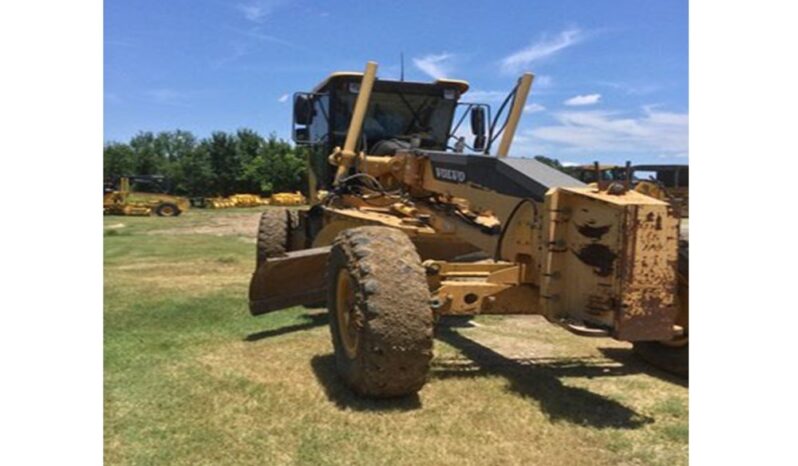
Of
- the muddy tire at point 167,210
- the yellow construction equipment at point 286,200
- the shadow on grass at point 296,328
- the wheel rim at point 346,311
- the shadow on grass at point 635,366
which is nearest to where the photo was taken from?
the wheel rim at point 346,311

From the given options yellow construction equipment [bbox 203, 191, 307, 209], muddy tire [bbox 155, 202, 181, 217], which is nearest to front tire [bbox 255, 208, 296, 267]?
muddy tire [bbox 155, 202, 181, 217]

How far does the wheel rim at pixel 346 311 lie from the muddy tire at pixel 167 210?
1182 inches

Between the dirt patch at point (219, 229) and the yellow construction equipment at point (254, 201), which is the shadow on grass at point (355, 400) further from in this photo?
the yellow construction equipment at point (254, 201)

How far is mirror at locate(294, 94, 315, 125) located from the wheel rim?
3.02 m

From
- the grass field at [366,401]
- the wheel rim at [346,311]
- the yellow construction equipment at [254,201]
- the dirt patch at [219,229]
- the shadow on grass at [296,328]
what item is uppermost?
the yellow construction equipment at [254,201]

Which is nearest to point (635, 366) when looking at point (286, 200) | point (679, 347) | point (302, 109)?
point (679, 347)

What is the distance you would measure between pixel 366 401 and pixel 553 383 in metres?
1.36

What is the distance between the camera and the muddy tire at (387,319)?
4086 millimetres

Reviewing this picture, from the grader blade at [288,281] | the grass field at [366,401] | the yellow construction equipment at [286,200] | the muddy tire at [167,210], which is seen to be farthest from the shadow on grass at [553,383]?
the yellow construction equipment at [286,200]

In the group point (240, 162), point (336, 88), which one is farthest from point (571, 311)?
point (240, 162)

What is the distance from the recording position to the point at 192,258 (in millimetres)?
13109

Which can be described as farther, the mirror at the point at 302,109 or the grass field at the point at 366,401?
the mirror at the point at 302,109

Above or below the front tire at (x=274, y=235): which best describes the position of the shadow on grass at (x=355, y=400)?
below

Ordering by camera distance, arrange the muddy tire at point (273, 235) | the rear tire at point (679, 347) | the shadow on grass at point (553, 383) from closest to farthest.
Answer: the shadow on grass at point (553, 383), the rear tire at point (679, 347), the muddy tire at point (273, 235)
